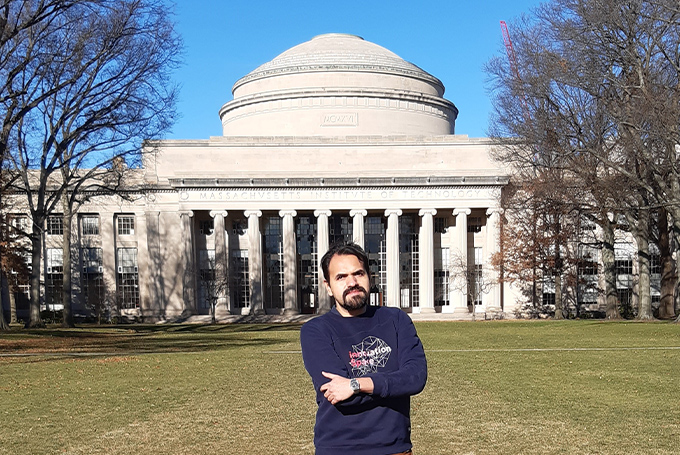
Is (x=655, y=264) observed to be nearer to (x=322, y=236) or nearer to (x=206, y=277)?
(x=322, y=236)

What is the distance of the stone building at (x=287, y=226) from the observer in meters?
60.6

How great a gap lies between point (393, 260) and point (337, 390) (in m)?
55.9

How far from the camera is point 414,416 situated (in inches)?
498

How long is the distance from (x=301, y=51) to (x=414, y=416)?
226 feet

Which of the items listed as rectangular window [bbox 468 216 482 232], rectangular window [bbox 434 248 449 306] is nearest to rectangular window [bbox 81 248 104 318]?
rectangular window [bbox 434 248 449 306]

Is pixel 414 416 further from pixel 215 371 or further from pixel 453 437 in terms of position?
pixel 215 371

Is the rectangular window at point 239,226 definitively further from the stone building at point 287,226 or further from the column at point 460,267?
the column at point 460,267

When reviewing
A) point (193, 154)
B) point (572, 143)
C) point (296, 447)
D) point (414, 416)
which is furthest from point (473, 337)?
point (193, 154)

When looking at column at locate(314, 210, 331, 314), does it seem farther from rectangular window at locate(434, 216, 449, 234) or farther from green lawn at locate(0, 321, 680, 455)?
green lawn at locate(0, 321, 680, 455)

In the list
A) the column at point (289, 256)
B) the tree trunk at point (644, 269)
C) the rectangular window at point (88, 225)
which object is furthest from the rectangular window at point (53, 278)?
the tree trunk at point (644, 269)

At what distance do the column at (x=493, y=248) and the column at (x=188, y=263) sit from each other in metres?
24.1

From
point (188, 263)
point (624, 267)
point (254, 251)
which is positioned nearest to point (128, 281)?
point (188, 263)

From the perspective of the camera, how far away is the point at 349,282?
548 centimetres

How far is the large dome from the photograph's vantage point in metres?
70.2
